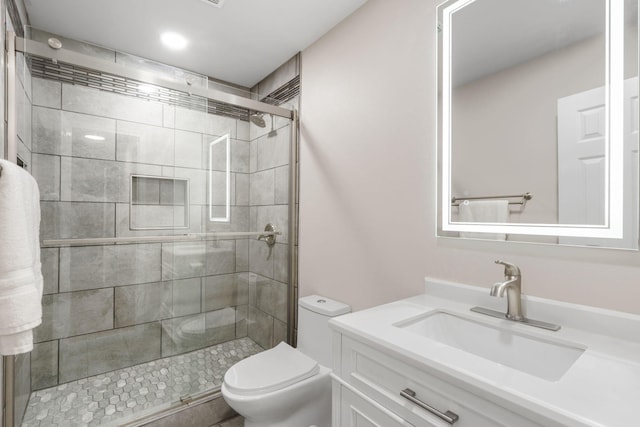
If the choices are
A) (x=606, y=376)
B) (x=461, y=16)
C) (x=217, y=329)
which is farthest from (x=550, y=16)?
(x=217, y=329)

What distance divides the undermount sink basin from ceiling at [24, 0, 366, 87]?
5.59 feet

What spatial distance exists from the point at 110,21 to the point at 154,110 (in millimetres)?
581

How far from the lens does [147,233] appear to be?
2.12m

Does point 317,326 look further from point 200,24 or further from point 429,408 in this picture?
point 200,24

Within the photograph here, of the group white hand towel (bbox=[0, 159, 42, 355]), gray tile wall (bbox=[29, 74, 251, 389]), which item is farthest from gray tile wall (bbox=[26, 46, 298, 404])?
white hand towel (bbox=[0, 159, 42, 355])

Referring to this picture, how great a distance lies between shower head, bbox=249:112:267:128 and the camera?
228 centimetres

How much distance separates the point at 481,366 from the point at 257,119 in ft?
A: 6.91

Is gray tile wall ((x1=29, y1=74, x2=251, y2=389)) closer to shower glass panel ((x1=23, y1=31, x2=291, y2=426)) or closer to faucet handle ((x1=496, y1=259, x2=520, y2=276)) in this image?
shower glass panel ((x1=23, y1=31, x2=291, y2=426))

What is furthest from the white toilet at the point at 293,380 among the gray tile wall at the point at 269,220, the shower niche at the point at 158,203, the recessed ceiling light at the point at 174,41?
the recessed ceiling light at the point at 174,41

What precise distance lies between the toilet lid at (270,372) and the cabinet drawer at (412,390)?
0.61m

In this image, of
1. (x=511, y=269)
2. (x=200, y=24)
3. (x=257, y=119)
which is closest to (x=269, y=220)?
(x=257, y=119)

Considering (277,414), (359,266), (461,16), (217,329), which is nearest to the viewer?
(461,16)

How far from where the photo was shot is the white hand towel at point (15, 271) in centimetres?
87

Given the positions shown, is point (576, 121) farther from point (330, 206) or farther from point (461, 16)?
point (330, 206)
